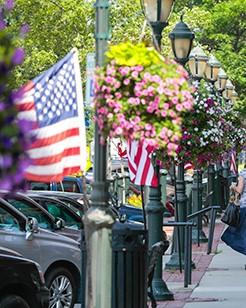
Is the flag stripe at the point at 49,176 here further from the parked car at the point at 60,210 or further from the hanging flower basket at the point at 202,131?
the parked car at the point at 60,210

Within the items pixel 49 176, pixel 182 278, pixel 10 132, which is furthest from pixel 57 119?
pixel 182 278

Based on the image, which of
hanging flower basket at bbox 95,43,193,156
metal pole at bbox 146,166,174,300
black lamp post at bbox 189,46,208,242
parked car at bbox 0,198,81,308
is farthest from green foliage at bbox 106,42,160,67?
black lamp post at bbox 189,46,208,242

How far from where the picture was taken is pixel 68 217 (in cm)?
1538

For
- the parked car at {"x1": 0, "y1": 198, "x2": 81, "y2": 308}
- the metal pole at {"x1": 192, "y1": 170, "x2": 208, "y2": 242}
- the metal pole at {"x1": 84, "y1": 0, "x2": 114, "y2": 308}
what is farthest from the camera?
the metal pole at {"x1": 192, "y1": 170, "x2": 208, "y2": 242}

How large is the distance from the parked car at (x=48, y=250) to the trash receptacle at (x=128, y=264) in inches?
97.2

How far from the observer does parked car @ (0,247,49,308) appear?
343 inches

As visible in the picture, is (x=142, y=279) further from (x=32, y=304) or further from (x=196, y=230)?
(x=196, y=230)

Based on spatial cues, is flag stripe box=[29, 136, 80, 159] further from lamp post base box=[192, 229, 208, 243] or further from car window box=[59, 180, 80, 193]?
car window box=[59, 180, 80, 193]

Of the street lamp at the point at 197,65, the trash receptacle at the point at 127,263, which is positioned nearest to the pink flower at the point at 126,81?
the trash receptacle at the point at 127,263

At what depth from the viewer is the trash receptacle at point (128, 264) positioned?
8.71 metres

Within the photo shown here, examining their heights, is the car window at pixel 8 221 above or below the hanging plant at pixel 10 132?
below

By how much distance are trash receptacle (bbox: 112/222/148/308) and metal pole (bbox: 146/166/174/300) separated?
3716mm

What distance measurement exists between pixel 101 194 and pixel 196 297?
20.0 feet

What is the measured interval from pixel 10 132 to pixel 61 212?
1199cm
